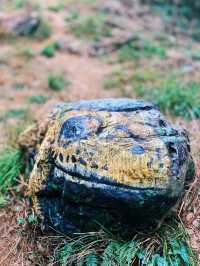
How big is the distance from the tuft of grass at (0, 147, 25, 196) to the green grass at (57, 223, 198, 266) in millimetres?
1157

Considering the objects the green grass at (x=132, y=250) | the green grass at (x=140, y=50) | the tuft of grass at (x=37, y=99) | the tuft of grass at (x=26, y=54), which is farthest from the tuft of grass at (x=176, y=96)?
the tuft of grass at (x=26, y=54)

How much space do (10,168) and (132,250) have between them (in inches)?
67.4

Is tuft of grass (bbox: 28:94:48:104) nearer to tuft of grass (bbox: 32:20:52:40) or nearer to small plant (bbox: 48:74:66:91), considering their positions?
small plant (bbox: 48:74:66:91)

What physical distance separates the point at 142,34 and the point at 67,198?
25.1 ft

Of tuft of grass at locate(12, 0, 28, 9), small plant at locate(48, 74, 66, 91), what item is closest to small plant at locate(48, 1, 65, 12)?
tuft of grass at locate(12, 0, 28, 9)

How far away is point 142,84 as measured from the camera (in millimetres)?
6840

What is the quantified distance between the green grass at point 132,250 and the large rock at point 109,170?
98 millimetres

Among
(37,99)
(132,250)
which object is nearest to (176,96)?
(37,99)

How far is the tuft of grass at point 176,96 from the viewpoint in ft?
18.1

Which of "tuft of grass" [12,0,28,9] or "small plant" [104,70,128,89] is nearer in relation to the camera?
"small plant" [104,70,128,89]

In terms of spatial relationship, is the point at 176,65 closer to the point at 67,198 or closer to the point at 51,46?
the point at 51,46

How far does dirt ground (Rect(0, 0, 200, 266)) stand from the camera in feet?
10.8

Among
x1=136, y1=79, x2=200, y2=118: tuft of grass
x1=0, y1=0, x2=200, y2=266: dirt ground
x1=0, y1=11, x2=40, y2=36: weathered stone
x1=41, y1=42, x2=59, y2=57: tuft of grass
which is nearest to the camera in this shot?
x1=0, y1=0, x2=200, y2=266: dirt ground

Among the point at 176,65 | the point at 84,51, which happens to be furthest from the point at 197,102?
the point at 84,51
